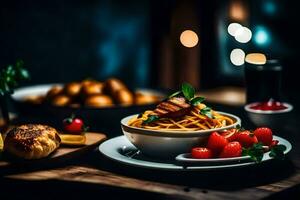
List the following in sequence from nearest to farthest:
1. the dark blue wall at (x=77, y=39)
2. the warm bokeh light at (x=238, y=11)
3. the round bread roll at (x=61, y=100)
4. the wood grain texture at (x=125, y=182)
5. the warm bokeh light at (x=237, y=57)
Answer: the wood grain texture at (x=125, y=182) → the round bread roll at (x=61, y=100) → the dark blue wall at (x=77, y=39) → the warm bokeh light at (x=238, y=11) → the warm bokeh light at (x=237, y=57)

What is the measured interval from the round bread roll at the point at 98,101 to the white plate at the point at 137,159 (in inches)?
16.8

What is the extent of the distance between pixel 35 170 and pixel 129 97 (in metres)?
0.78

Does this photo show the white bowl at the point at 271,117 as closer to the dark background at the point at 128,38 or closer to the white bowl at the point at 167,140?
the white bowl at the point at 167,140

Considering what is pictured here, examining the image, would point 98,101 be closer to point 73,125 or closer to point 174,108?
point 73,125

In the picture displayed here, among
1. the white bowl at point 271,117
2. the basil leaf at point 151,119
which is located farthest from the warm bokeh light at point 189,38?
the basil leaf at point 151,119

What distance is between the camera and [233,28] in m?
4.34

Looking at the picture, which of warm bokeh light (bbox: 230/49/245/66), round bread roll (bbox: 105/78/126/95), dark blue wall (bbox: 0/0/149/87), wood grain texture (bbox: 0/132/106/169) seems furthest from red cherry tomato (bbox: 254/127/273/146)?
warm bokeh light (bbox: 230/49/245/66)

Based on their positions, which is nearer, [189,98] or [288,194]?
[288,194]

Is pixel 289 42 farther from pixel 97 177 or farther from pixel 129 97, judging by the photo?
pixel 97 177

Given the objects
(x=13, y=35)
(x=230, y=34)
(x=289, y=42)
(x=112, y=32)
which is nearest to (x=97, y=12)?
(x=112, y=32)

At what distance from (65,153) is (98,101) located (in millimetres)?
581

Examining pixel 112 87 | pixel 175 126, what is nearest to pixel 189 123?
pixel 175 126

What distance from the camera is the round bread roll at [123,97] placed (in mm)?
2367

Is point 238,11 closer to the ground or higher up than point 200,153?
higher up
